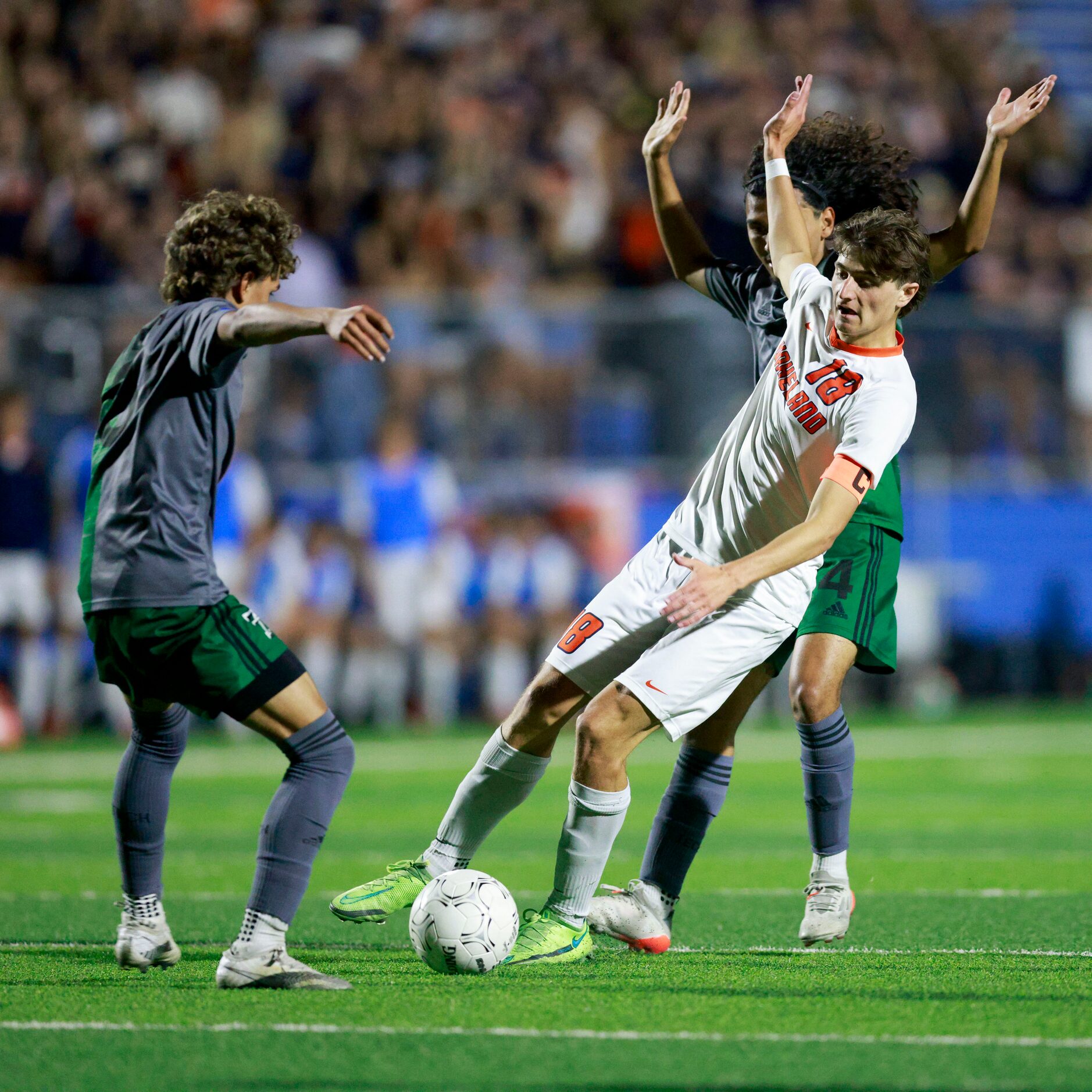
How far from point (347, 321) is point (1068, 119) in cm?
1814

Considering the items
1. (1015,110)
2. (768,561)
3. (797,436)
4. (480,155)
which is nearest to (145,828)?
(768,561)

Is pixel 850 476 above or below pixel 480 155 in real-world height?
below

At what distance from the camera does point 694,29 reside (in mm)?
19219

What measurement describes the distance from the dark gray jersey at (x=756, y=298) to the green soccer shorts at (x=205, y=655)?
2.04 m

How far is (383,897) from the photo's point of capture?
528cm

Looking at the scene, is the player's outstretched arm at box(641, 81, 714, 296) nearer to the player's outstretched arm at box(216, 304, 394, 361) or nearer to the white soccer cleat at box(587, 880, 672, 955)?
the player's outstretched arm at box(216, 304, 394, 361)

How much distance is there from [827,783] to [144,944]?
7.35ft

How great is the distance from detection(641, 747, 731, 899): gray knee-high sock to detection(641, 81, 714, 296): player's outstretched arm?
1.72 m

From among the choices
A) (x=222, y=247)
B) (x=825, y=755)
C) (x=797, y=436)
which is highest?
(x=222, y=247)

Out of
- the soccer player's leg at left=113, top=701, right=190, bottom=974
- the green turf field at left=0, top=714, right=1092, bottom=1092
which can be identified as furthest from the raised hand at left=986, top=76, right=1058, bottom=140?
the soccer player's leg at left=113, top=701, right=190, bottom=974

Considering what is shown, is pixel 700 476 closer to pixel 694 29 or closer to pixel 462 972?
pixel 462 972

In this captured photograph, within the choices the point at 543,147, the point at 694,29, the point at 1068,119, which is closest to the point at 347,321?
the point at 543,147

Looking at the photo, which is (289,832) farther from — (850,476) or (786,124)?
(786,124)

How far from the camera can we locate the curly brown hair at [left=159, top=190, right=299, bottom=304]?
5027 mm
